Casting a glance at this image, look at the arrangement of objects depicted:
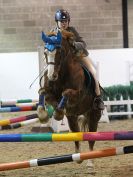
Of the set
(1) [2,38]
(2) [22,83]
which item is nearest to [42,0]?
(1) [2,38]

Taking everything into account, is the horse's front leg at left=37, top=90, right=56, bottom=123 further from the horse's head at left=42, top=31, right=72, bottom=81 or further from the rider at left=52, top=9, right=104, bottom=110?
the rider at left=52, top=9, right=104, bottom=110

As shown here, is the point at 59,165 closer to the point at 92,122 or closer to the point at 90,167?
the point at 90,167

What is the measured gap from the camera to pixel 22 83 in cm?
1323

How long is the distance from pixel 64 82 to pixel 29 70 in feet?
27.0

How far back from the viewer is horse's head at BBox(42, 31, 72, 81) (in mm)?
4588

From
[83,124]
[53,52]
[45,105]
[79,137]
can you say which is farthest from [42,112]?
[83,124]

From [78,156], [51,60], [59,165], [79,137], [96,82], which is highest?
[51,60]

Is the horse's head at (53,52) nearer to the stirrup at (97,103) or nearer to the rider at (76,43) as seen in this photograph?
the rider at (76,43)

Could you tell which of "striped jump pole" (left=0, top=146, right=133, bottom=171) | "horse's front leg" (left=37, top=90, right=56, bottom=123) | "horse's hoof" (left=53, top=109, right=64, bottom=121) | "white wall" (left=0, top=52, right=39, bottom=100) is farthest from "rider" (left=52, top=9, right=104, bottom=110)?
"white wall" (left=0, top=52, right=39, bottom=100)

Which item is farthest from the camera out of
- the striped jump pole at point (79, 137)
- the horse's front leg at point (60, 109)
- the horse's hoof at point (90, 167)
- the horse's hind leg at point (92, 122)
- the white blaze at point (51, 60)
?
the horse's hind leg at point (92, 122)

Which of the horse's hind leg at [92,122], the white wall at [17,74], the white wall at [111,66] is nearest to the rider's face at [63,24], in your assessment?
the horse's hind leg at [92,122]

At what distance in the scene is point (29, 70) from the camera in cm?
1314

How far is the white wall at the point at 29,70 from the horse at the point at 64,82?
7.02 metres

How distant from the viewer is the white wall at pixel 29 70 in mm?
12453
